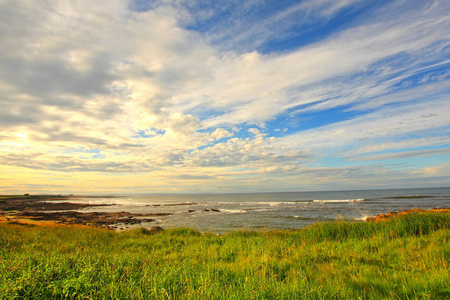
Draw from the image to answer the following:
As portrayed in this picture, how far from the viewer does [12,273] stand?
460 centimetres

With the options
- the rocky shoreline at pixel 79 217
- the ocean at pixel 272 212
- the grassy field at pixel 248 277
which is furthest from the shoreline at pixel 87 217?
the grassy field at pixel 248 277

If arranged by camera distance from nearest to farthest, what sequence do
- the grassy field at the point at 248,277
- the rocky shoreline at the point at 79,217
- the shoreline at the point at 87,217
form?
the grassy field at the point at 248,277
the shoreline at the point at 87,217
the rocky shoreline at the point at 79,217

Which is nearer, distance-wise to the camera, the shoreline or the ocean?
the shoreline

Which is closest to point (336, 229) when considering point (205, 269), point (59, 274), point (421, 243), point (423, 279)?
point (421, 243)

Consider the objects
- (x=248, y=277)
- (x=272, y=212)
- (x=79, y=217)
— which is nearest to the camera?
(x=248, y=277)

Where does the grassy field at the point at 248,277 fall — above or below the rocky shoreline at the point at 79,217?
above

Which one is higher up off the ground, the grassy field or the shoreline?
the grassy field

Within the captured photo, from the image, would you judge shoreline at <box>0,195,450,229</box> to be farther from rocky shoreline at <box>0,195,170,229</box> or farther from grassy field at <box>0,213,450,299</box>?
grassy field at <box>0,213,450,299</box>

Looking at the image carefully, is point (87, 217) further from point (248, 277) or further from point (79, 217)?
point (248, 277)

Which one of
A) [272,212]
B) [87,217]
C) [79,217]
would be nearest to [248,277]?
[272,212]

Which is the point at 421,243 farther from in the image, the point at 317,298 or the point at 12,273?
the point at 12,273

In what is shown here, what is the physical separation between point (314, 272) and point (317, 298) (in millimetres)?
2176

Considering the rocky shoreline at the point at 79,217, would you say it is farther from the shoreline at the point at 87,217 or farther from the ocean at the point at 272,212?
the ocean at the point at 272,212

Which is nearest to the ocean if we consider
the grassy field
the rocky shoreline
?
the rocky shoreline
